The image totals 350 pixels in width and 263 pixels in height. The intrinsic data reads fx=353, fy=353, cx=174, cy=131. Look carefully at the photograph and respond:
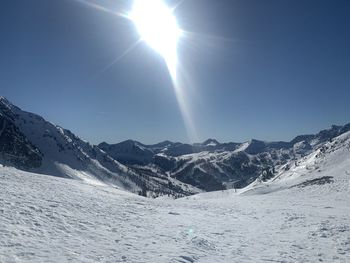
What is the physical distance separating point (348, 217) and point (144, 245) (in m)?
22.6

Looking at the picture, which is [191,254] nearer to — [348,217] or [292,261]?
[292,261]

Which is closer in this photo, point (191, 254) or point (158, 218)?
point (191, 254)

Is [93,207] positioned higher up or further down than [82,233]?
higher up

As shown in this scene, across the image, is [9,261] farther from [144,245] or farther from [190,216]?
[190,216]

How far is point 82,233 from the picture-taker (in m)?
17.6

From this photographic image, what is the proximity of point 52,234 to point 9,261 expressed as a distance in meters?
4.42

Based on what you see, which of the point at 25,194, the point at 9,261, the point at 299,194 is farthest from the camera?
the point at 299,194

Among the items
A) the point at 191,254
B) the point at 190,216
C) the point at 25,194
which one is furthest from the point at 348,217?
the point at 25,194

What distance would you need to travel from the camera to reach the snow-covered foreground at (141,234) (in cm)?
1473

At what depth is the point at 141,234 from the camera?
1994 centimetres

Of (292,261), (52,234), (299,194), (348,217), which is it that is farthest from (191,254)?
(299,194)

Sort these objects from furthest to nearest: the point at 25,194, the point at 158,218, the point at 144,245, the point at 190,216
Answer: the point at 190,216 → the point at 158,218 → the point at 25,194 → the point at 144,245

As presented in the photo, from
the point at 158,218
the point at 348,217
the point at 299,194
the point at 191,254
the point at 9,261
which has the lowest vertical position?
the point at 9,261

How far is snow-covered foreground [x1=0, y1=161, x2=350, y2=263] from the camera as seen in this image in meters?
14.7
